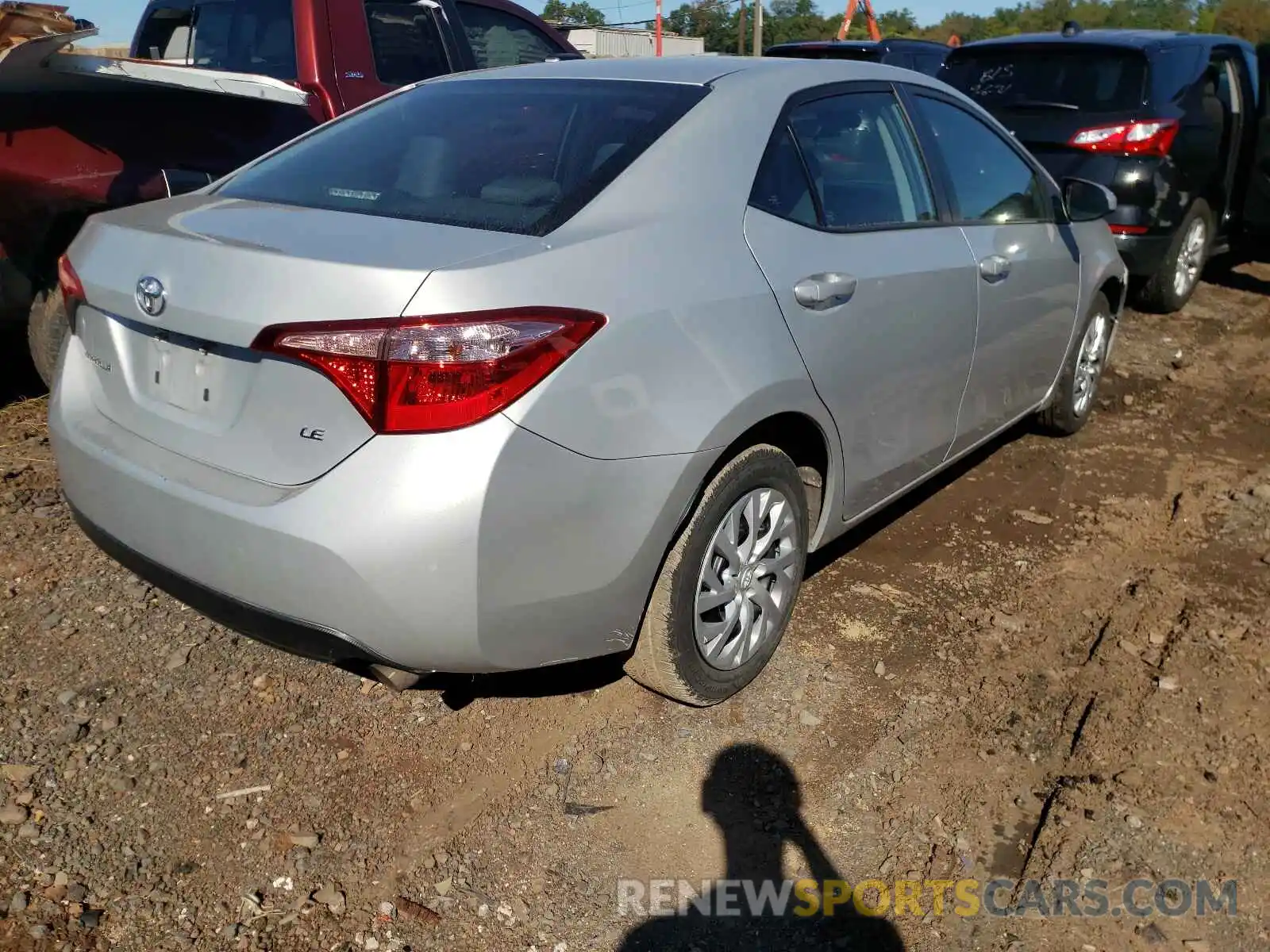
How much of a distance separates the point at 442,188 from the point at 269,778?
4.90ft

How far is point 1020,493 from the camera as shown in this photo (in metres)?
4.54

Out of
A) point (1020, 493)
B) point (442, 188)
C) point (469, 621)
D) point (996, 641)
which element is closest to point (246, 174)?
point (442, 188)

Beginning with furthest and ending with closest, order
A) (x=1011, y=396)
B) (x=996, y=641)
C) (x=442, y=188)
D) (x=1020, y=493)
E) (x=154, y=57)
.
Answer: (x=154, y=57) < (x=1020, y=493) < (x=1011, y=396) < (x=996, y=641) < (x=442, y=188)

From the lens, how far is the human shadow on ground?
227 cm

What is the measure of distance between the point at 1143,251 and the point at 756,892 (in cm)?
584

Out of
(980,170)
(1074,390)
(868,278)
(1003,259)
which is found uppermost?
(980,170)

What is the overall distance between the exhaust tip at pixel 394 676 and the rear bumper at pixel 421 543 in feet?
0.17

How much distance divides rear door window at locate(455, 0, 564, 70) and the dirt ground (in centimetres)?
385

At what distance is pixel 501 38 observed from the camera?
6.56 metres

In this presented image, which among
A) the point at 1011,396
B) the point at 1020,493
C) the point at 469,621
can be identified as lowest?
the point at 1020,493

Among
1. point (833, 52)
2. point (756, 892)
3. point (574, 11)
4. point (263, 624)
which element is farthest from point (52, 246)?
point (574, 11)

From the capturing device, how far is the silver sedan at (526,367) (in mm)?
2141

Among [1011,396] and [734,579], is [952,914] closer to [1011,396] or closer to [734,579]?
[734,579]

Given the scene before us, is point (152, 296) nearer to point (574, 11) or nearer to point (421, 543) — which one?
point (421, 543)
